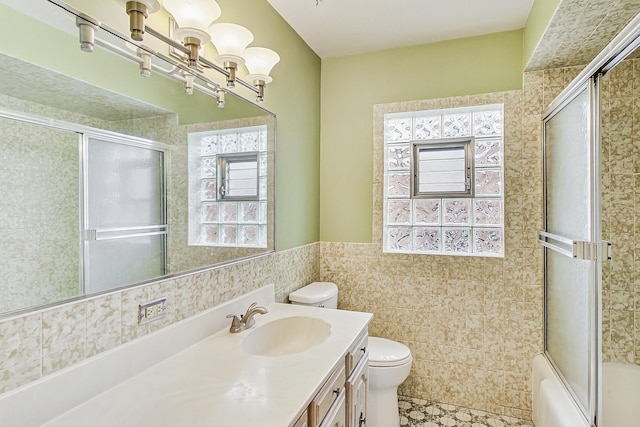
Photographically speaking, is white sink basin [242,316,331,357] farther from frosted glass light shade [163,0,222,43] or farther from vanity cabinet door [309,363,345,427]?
frosted glass light shade [163,0,222,43]

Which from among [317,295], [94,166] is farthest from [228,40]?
[317,295]

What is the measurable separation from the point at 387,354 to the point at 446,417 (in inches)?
26.8

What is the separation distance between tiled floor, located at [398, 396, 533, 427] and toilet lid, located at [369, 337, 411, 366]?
0.50 meters

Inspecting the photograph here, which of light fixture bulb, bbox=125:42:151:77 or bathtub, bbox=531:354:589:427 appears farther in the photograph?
bathtub, bbox=531:354:589:427

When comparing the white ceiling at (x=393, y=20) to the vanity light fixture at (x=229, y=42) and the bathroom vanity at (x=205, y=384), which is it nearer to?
the vanity light fixture at (x=229, y=42)

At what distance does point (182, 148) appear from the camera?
1368 millimetres

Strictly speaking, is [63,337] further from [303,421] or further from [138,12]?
[138,12]

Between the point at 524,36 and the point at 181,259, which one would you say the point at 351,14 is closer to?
the point at 524,36

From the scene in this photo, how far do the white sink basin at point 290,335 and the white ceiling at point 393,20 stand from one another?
71.5 inches

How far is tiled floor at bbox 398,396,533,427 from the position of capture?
2.19 meters

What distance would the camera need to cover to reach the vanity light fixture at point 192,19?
46.1 inches

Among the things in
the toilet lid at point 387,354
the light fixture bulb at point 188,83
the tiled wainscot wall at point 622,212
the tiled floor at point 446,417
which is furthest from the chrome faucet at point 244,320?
the tiled wainscot wall at point 622,212

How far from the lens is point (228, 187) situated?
1.66 meters

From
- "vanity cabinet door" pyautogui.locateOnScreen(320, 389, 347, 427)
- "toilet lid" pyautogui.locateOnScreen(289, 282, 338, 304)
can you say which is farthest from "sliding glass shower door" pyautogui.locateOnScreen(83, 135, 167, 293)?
"toilet lid" pyautogui.locateOnScreen(289, 282, 338, 304)
